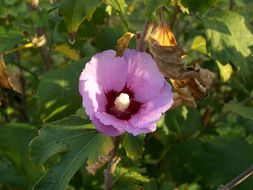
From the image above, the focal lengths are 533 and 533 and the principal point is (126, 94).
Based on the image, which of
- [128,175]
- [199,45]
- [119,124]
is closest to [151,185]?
[128,175]

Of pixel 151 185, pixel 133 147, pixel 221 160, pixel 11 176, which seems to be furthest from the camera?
pixel 221 160

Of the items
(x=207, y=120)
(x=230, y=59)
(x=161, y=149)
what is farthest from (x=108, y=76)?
(x=207, y=120)

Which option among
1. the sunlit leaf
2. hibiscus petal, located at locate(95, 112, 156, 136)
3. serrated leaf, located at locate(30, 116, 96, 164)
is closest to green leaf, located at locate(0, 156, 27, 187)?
serrated leaf, located at locate(30, 116, 96, 164)

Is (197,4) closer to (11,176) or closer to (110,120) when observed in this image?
(110,120)

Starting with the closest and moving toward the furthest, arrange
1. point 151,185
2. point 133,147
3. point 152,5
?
point 152,5 → point 133,147 → point 151,185

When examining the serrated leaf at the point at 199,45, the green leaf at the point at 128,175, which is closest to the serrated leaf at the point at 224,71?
the serrated leaf at the point at 199,45

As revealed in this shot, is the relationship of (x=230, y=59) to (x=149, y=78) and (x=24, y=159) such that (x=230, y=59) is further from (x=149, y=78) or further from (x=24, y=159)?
(x=24, y=159)

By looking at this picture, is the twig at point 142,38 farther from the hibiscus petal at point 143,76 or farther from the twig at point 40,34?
the twig at point 40,34
